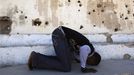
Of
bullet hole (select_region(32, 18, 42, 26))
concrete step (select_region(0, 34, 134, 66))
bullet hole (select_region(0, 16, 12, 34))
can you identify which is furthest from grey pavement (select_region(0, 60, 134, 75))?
bullet hole (select_region(32, 18, 42, 26))

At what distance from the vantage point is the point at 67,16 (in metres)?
7.03

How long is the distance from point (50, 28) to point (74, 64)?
2.87ft

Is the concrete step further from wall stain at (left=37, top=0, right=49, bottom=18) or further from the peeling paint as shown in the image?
wall stain at (left=37, top=0, right=49, bottom=18)

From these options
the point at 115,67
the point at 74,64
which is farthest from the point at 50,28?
the point at 115,67

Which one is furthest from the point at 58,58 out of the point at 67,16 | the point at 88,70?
the point at 67,16

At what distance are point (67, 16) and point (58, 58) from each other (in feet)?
3.94

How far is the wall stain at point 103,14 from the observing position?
7.15m

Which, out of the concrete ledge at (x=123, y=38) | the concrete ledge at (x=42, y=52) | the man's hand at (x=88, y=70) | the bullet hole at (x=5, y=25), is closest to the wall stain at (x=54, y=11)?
the concrete ledge at (x=42, y=52)

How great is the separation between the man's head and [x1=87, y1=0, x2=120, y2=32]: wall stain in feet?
3.06

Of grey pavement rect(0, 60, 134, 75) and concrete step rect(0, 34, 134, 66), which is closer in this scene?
grey pavement rect(0, 60, 134, 75)

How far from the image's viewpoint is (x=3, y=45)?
21.7ft

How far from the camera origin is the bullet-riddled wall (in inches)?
267

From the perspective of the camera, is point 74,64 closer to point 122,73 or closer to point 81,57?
point 81,57

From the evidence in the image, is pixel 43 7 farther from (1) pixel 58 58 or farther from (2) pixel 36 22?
(1) pixel 58 58
